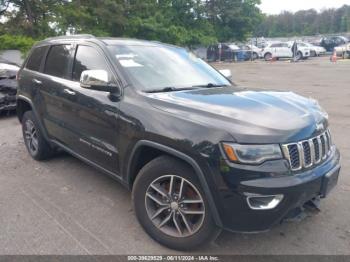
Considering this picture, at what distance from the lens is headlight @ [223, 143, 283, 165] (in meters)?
2.64

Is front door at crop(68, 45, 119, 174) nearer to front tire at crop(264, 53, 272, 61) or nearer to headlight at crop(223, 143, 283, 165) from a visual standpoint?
headlight at crop(223, 143, 283, 165)

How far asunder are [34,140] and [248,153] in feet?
12.5

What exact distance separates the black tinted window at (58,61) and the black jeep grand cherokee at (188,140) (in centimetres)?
12

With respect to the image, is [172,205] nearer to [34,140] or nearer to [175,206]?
[175,206]

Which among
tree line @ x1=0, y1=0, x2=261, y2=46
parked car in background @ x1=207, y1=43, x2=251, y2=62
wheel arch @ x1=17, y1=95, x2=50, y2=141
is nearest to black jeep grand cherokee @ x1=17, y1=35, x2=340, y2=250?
wheel arch @ x1=17, y1=95, x2=50, y2=141

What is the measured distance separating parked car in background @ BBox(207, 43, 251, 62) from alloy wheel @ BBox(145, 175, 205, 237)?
108ft

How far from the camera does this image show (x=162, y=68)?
3.93 meters

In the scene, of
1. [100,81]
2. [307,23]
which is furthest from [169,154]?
[307,23]

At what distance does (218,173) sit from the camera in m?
2.67

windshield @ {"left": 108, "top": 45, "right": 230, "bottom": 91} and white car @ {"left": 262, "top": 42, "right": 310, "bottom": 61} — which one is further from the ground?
windshield @ {"left": 108, "top": 45, "right": 230, "bottom": 91}

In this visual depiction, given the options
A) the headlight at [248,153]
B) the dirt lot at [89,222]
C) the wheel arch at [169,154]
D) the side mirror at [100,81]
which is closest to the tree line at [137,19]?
the dirt lot at [89,222]

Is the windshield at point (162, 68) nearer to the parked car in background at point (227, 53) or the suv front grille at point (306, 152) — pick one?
the suv front grille at point (306, 152)

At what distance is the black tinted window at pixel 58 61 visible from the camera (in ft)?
14.8

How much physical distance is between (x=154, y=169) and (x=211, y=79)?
1.60 m
